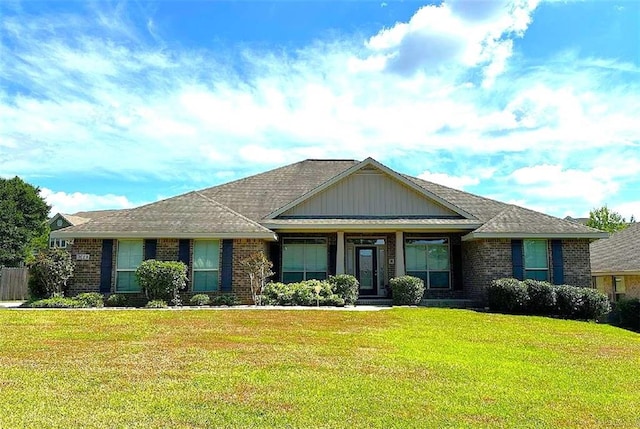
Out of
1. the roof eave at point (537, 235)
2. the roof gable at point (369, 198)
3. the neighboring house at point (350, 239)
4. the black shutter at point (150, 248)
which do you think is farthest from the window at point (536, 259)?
the black shutter at point (150, 248)

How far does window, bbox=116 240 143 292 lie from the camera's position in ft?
57.6

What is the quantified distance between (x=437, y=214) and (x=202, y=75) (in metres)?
9.94

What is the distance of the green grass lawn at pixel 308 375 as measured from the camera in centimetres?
512

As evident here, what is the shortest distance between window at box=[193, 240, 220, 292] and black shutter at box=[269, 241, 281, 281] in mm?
2508

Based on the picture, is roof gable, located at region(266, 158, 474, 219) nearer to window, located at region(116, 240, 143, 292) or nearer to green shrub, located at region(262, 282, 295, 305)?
green shrub, located at region(262, 282, 295, 305)

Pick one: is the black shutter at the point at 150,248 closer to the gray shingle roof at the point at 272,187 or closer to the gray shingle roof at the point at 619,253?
the gray shingle roof at the point at 272,187

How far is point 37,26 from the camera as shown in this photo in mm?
13391

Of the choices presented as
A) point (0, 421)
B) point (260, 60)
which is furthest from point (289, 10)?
point (0, 421)

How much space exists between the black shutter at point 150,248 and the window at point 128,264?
0.21m

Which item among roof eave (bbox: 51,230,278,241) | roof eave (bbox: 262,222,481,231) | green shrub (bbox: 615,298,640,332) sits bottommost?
green shrub (bbox: 615,298,640,332)

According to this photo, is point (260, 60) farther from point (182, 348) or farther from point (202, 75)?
point (182, 348)

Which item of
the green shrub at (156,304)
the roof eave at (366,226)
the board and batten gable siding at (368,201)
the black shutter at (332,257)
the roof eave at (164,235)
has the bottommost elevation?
the green shrub at (156,304)

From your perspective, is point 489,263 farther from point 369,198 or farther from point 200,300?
point 200,300

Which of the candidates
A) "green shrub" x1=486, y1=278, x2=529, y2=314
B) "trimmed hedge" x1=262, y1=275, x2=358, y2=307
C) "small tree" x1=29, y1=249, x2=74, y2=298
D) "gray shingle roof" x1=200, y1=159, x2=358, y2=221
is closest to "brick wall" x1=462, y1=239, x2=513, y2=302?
"green shrub" x1=486, y1=278, x2=529, y2=314
